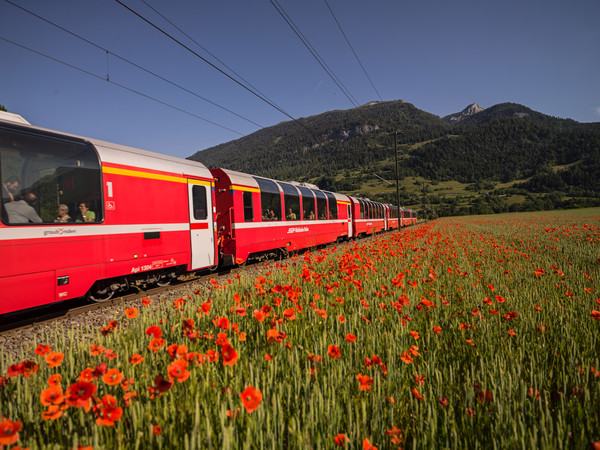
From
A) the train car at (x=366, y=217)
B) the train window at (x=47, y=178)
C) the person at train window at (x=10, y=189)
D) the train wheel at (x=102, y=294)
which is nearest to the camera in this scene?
the person at train window at (x=10, y=189)

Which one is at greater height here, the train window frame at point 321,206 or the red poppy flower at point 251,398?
the train window frame at point 321,206

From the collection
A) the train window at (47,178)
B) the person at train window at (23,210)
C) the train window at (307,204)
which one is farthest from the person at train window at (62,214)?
the train window at (307,204)

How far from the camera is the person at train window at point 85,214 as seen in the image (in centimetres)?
557

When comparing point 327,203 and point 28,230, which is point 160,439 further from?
point 327,203

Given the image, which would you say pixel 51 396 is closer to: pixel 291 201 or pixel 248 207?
pixel 248 207

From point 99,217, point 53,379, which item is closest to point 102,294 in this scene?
point 99,217

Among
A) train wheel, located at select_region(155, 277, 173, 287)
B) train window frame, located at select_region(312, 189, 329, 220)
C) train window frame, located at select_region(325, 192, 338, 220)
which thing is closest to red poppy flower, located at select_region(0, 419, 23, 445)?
train wheel, located at select_region(155, 277, 173, 287)

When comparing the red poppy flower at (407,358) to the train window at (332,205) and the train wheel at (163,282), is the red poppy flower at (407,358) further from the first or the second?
the train window at (332,205)

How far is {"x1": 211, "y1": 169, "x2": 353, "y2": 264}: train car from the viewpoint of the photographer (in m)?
10.2

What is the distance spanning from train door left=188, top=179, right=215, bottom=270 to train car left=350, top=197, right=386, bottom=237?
15.4 m

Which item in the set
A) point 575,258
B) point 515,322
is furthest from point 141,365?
point 575,258

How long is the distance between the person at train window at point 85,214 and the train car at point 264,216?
10.4 feet

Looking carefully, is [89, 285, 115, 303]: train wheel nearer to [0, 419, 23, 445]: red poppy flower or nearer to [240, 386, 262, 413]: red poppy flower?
[0, 419, 23, 445]: red poppy flower

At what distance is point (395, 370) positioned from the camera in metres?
2.07
